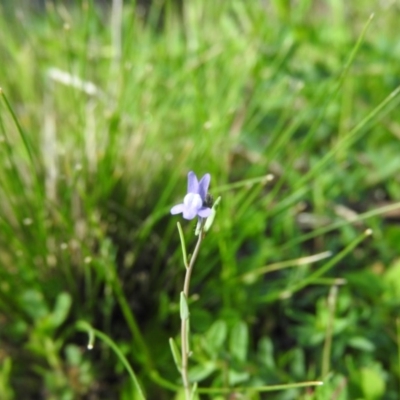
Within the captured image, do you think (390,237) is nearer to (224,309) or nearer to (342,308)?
(342,308)

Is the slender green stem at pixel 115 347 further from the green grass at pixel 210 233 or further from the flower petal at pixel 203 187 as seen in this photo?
the flower petal at pixel 203 187

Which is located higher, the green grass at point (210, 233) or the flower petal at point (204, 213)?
the green grass at point (210, 233)

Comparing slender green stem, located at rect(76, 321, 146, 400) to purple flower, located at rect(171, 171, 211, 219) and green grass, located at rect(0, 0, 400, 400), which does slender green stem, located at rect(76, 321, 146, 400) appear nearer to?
green grass, located at rect(0, 0, 400, 400)

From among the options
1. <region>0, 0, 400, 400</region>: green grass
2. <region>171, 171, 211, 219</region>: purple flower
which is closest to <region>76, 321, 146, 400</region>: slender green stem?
<region>0, 0, 400, 400</region>: green grass

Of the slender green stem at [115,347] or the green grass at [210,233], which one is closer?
the slender green stem at [115,347]

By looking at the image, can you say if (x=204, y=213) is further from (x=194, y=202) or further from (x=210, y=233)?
(x=210, y=233)

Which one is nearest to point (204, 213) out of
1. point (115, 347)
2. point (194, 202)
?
point (194, 202)

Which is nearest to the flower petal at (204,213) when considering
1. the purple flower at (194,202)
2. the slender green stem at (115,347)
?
the purple flower at (194,202)
